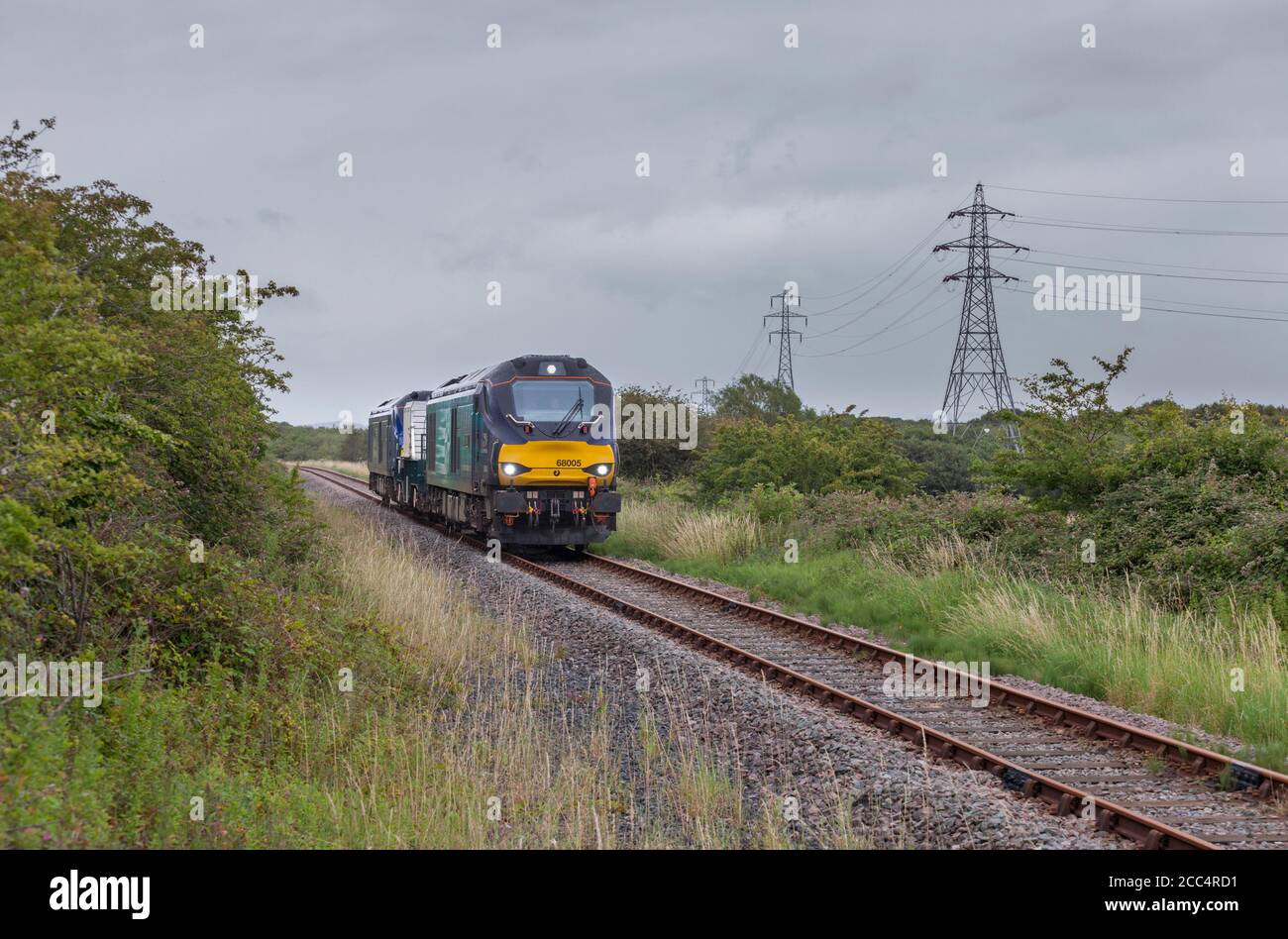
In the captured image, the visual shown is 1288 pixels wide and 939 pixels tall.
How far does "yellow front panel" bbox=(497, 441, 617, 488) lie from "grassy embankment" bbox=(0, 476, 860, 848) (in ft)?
28.9

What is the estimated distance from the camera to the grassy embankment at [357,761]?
5.23 metres

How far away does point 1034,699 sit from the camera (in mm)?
9086

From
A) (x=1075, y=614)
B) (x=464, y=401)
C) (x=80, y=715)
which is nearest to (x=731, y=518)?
(x=464, y=401)

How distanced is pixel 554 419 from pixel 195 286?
23.3ft

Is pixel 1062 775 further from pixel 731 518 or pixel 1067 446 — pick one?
pixel 731 518

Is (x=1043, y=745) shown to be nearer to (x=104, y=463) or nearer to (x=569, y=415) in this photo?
(x=104, y=463)

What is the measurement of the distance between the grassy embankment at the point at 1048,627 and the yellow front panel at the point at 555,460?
2679 mm

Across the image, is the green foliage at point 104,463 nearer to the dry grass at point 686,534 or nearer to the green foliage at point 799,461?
the dry grass at point 686,534

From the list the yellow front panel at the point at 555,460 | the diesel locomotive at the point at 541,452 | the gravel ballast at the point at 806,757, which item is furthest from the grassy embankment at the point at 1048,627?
the yellow front panel at the point at 555,460

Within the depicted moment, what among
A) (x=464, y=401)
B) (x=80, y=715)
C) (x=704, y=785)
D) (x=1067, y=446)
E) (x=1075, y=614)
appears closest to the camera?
(x=80, y=715)

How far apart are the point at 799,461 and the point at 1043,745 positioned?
70.2 ft

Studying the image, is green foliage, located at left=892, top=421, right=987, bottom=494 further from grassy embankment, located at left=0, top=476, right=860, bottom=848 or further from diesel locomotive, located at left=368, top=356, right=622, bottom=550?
grassy embankment, located at left=0, top=476, right=860, bottom=848

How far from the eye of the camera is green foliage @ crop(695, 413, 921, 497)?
1132 inches

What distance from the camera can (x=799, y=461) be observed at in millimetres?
29344
